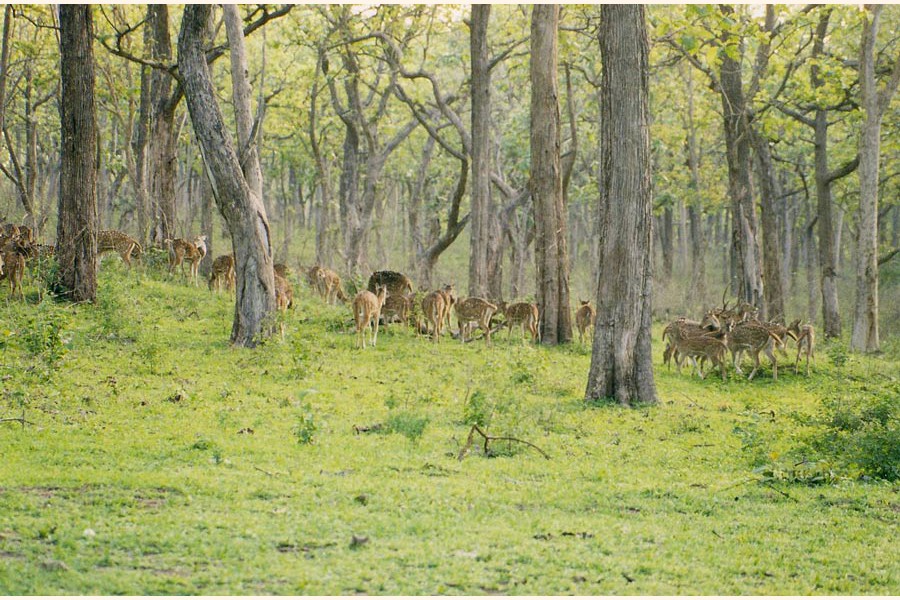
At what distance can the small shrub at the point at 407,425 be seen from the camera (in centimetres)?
1033

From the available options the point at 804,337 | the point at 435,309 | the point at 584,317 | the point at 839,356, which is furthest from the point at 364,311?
the point at 839,356

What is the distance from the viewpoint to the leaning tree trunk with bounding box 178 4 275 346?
1520 cm

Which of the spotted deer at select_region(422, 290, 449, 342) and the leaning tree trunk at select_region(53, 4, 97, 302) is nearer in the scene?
the leaning tree trunk at select_region(53, 4, 97, 302)

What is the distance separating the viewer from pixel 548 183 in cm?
1930

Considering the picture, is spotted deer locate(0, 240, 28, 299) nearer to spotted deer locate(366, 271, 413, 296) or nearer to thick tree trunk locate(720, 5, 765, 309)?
spotted deer locate(366, 271, 413, 296)

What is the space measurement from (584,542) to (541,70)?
13632 millimetres

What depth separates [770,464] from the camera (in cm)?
954

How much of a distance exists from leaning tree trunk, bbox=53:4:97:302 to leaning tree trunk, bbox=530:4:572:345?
27.5 ft

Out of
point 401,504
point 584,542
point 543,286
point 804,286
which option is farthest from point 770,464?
point 804,286

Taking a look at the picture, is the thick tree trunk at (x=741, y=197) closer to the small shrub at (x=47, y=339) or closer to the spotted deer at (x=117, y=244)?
the spotted deer at (x=117, y=244)

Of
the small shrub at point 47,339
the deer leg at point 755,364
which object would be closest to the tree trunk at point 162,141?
the small shrub at point 47,339

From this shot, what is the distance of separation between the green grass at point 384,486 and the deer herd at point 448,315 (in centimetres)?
205

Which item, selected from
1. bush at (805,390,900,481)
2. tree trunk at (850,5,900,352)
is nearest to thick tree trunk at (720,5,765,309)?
tree trunk at (850,5,900,352)

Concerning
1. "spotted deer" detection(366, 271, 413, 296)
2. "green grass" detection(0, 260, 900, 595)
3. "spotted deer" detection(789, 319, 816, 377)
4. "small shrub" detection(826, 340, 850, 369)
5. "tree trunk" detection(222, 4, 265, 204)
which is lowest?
"green grass" detection(0, 260, 900, 595)
